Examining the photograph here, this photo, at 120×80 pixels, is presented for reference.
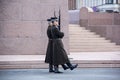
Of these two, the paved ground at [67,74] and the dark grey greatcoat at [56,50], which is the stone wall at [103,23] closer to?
the paved ground at [67,74]

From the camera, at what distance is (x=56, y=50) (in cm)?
1455

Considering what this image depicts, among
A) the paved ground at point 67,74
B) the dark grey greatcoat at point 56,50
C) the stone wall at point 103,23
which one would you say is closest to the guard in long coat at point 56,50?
the dark grey greatcoat at point 56,50

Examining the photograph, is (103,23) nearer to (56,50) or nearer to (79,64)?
(79,64)

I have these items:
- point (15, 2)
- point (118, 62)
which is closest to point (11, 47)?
point (15, 2)

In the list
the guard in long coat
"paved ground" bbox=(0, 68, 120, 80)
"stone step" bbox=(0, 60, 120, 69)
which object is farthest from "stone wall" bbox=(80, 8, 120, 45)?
the guard in long coat

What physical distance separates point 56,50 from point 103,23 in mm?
11375

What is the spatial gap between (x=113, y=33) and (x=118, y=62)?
8.50 meters

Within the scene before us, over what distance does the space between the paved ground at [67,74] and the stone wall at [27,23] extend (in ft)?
14.1

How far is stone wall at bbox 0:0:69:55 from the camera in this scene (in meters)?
20.1

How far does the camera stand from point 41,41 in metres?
20.1

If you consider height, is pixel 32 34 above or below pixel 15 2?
below

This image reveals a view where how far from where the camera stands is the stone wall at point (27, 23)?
2009cm

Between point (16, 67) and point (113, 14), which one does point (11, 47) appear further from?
point (113, 14)

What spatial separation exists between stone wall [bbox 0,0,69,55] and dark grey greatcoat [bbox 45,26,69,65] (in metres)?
5.35
